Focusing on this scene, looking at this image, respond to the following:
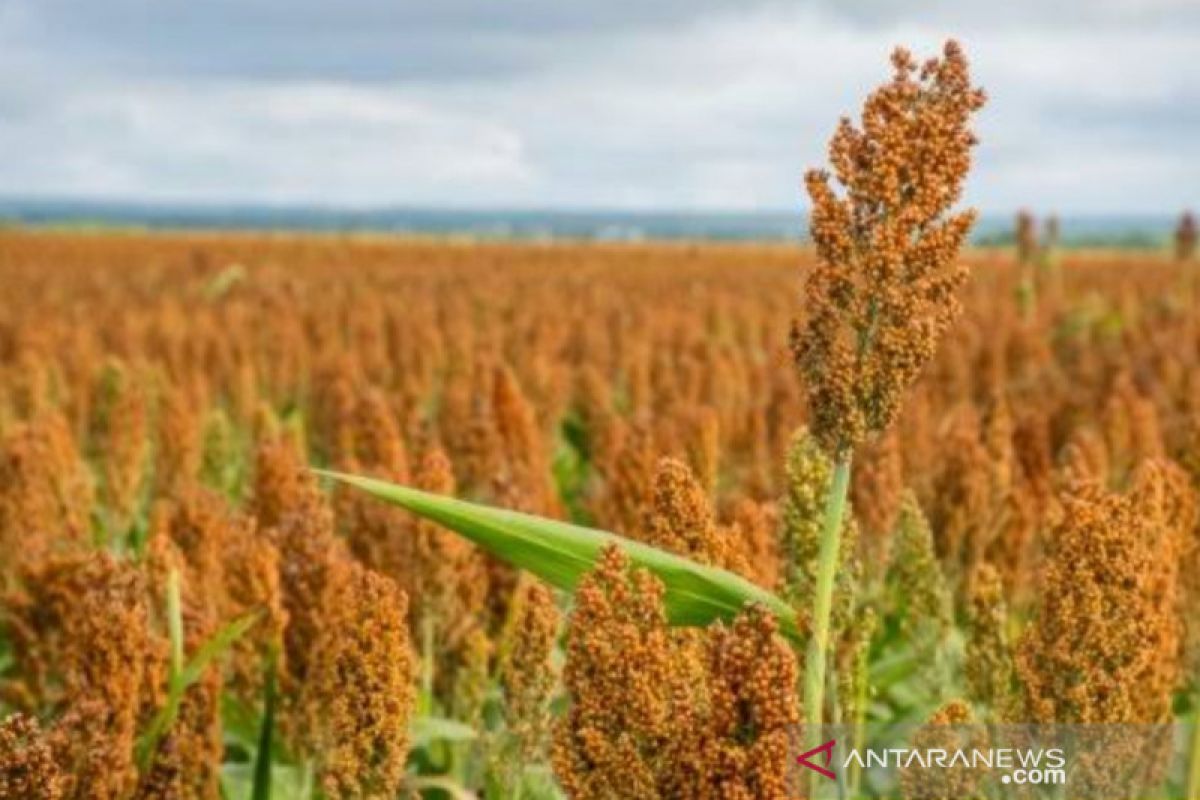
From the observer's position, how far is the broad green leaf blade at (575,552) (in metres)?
1.58

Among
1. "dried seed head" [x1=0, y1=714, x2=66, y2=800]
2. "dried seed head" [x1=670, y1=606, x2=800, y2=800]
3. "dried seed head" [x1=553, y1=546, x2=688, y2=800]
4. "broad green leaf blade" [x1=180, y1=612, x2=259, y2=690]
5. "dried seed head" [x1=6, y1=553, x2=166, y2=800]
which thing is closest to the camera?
"dried seed head" [x1=670, y1=606, x2=800, y2=800]

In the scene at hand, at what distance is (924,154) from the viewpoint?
5.08ft

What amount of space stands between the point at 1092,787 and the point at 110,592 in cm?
135

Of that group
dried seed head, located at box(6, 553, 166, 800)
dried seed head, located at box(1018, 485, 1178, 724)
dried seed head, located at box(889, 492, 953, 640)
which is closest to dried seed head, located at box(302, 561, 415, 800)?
dried seed head, located at box(6, 553, 166, 800)

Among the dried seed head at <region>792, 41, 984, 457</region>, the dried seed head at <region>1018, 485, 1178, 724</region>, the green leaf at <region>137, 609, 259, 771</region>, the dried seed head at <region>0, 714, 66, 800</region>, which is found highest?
the dried seed head at <region>792, 41, 984, 457</region>

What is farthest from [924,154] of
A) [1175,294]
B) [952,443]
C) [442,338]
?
[1175,294]

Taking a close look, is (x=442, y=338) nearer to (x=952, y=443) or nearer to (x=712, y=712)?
(x=952, y=443)

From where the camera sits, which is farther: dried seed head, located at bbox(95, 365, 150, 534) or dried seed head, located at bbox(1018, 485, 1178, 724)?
dried seed head, located at bbox(95, 365, 150, 534)

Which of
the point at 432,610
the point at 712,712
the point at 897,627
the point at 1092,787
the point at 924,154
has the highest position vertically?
the point at 924,154

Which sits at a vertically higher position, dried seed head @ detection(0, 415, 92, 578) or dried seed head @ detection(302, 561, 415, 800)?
dried seed head @ detection(302, 561, 415, 800)

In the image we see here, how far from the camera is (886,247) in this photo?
155 cm

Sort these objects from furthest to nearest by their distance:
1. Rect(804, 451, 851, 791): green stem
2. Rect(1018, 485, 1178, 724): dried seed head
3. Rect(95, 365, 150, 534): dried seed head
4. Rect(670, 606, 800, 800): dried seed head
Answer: Rect(95, 365, 150, 534): dried seed head < Rect(1018, 485, 1178, 724): dried seed head < Rect(804, 451, 851, 791): green stem < Rect(670, 606, 800, 800): dried seed head

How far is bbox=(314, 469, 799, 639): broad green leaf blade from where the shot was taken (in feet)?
5.19

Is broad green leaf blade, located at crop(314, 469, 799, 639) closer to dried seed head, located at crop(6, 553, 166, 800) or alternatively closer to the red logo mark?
the red logo mark
